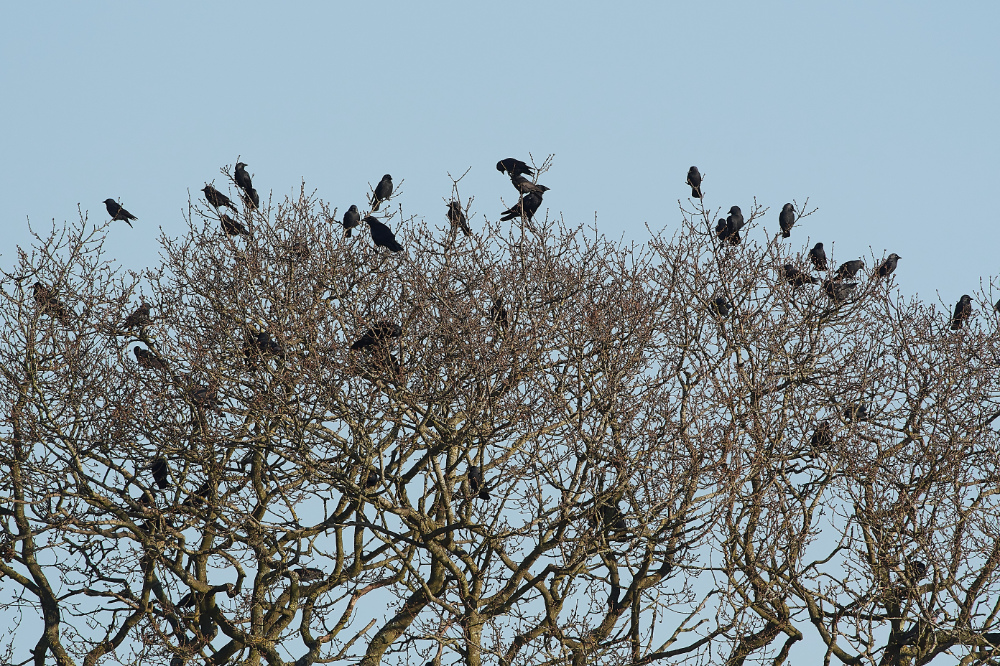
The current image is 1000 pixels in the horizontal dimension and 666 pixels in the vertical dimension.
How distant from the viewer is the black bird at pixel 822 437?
14.0 meters

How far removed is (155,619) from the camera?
14406 millimetres

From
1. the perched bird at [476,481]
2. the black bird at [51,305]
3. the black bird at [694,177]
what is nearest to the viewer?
the perched bird at [476,481]

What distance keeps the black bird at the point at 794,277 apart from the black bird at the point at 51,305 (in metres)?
8.65

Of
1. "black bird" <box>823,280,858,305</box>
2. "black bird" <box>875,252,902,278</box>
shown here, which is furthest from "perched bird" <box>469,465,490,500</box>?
"black bird" <box>875,252,902,278</box>

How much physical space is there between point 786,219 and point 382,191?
5.48 meters

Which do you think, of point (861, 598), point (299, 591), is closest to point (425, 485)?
point (299, 591)

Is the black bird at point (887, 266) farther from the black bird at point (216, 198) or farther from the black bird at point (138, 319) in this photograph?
the black bird at point (138, 319)

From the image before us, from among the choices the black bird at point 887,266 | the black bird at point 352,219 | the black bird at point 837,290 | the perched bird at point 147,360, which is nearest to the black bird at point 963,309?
the black bird at point 887,266

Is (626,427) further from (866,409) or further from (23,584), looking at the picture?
(23,584)

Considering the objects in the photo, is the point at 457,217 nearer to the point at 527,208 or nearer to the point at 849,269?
the point at 527,208

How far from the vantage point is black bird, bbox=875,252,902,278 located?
16.2 meters

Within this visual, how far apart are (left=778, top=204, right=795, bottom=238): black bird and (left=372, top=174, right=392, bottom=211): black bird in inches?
208

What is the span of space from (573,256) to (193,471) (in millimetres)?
5316

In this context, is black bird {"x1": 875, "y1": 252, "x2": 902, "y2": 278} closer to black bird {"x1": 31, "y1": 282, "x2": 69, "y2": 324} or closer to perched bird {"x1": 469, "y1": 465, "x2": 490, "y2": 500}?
perched bird {"x1": 469, "y1": 465, "x2": 490, "y2": 500}
